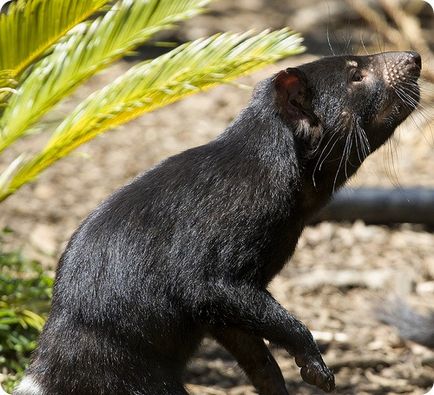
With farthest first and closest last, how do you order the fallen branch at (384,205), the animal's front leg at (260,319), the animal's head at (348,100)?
1. the fallen branch at (384,205)
2. the animal's head at (348,100)
3. the animal's front leg at (260,319)

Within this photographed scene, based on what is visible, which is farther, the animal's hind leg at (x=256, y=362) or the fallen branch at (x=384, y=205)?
the fallen branch at (x=384, y=205)

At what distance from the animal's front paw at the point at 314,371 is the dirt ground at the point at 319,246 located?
149cm

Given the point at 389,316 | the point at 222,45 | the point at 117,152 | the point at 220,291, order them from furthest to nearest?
the point at 117,152 < the point at 389,316 < the point at 222,45 < the point at 220,291

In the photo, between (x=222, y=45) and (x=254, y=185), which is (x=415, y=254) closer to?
(x=222, y=45)

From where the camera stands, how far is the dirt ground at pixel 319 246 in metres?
6.43

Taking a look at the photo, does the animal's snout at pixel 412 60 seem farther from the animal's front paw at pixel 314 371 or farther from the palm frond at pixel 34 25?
the palm frond at pixel 34 25

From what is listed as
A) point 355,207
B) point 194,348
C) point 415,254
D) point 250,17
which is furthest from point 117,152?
point 194,348

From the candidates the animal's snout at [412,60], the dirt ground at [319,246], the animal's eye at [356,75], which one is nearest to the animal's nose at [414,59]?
the animal's snout at [412,60]

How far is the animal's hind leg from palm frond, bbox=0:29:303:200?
1407mm

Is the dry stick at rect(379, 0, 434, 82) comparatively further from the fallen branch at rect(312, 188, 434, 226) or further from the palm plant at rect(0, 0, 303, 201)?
the palm plant at rect(0, 0, 303, 201)

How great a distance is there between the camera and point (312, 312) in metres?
7.16

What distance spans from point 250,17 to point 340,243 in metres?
5.54

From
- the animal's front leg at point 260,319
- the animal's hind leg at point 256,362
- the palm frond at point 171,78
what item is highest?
the palm frond at point 171,78

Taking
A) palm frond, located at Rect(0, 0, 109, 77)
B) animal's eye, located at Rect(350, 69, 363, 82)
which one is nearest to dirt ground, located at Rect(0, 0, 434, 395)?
palm frond, located at Rect(0, 0, 109, 77)
